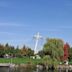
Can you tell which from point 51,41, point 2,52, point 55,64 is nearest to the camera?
point 55,64

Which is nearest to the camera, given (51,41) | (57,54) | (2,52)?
(57,54)

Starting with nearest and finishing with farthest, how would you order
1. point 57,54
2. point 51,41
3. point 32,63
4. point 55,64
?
1. point 55,64
2. point 32,63
3. point 57,54
4. point 51,41

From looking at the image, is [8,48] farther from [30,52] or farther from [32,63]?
[32,63]

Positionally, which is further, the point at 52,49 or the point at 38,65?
the point at 52,49

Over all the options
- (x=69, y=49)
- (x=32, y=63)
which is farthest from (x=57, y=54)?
(x=69, y=49)

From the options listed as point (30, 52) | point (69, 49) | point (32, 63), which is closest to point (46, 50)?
point (32, 63)

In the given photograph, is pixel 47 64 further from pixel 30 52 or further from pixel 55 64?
pixel 30 52

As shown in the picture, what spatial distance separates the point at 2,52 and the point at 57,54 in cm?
5164

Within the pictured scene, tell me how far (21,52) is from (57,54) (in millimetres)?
50625

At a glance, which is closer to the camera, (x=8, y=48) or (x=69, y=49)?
(x=69, y=49)

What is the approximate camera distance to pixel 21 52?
14888 centimetres

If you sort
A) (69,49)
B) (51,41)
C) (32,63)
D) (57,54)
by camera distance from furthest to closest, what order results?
(69,49) → (51,41) → (57,54) → (32,63)

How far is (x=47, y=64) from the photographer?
85750 millimetres

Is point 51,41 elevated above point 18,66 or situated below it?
above
